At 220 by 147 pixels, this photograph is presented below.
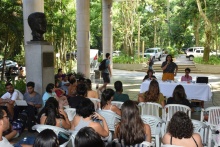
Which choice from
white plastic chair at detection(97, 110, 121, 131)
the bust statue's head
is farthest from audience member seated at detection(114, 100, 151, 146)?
the bust statue's head

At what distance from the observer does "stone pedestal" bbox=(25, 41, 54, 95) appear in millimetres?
7727

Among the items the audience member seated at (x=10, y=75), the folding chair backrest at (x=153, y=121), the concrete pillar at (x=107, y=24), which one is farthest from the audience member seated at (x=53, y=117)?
the concrete pillar at (x=107, y=24)

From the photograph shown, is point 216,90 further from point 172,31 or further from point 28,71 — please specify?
point 172,31

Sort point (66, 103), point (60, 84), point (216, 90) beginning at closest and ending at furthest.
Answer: point (66, 103) < point (60, 84) < point (216, 90)

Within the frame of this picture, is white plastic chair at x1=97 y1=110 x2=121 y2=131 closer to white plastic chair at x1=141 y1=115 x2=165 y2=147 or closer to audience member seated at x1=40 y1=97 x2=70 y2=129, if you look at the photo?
white plastic chair at x1=141 y1=115 x2=165 y2=147

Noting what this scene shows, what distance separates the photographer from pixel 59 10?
1734cm

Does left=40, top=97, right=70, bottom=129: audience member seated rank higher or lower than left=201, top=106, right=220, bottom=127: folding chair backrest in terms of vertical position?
higher

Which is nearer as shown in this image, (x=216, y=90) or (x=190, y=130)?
(x=190, y=130)

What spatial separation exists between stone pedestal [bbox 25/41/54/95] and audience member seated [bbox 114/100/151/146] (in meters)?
4.64

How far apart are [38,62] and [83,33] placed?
20.6ft

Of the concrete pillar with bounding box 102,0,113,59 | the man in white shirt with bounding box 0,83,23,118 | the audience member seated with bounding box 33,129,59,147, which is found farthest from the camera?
the concrete pillar with bounding box 102,0,113,59

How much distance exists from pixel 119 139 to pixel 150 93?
2.40 m

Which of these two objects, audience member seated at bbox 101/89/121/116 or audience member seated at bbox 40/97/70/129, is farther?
audience member seated at bbox 101/89/121/116

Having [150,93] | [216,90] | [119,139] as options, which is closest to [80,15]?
[216,90]
